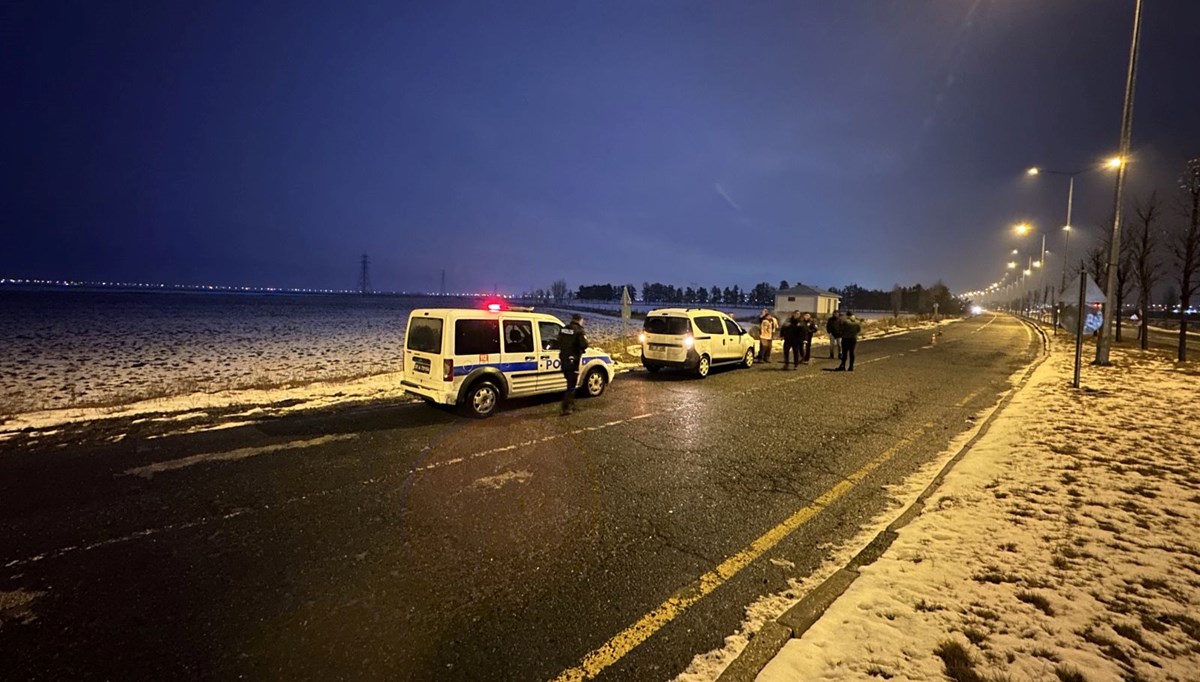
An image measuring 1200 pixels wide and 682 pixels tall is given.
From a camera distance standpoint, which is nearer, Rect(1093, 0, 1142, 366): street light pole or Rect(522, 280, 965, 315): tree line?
Rect(1093, 0, 1142, 366): street light pole

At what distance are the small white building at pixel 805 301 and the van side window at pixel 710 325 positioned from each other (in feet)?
132

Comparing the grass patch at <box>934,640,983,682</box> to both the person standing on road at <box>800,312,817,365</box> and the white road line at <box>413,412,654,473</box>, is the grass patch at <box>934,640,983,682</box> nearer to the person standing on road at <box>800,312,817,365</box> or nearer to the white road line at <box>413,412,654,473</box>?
the white road line at <box>413,412,654,473</box>

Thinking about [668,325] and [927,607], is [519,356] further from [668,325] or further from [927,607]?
[927,607]

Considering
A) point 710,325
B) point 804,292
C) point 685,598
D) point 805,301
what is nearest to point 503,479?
point 685,598

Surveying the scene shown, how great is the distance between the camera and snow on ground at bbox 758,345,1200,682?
2.87 meters

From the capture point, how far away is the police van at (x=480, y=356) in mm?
8719

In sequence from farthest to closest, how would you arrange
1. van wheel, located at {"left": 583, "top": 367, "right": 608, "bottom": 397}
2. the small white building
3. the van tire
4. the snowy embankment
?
1. the small white building
2. van wheel, located at {"left": 583, "top": 367, "right": 608, "bottom": 397}
3. the snowy embankment
4. the van tire

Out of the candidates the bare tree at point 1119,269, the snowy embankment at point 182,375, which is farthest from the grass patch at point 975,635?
the bare tree at point 1119,269

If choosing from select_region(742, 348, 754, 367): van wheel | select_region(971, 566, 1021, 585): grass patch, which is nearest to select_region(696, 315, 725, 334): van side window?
select_region(742, 348, 754, 367): van wheel

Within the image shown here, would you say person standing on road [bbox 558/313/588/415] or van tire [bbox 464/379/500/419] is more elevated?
person standing on road [bbox 558/313/588/415]

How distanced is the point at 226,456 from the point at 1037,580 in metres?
8.48

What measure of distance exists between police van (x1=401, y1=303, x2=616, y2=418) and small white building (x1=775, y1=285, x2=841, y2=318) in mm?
46292

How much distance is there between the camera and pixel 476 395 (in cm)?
905

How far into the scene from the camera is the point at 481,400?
9.10m
